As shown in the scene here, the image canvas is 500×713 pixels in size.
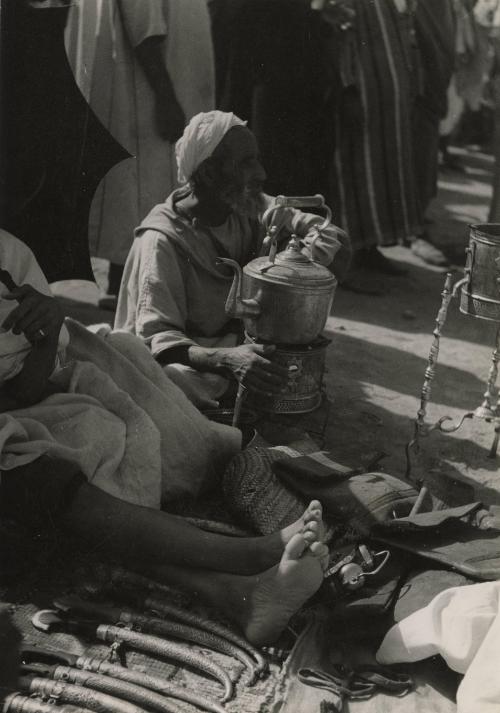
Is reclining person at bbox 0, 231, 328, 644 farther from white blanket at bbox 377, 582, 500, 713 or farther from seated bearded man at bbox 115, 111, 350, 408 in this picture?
seated bearded man at bbox 115, 111, 350, 408

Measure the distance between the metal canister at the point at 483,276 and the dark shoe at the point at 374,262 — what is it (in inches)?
158

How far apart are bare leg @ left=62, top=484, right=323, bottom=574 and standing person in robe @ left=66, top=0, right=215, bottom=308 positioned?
340 cm

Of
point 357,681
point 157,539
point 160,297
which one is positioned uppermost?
point 160,297

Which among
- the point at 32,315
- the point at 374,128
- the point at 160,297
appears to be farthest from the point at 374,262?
the point at 32,315

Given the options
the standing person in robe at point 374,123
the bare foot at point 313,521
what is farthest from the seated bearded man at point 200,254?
the standing person in robe at point 374,123

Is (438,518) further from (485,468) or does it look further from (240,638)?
(485,468)

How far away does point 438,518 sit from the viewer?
311 cm

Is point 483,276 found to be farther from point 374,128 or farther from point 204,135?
point 374,128

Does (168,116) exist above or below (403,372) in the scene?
above

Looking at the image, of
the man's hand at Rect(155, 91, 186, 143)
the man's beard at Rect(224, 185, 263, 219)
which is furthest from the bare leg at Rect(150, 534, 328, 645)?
the man's hand at Rect(155, 91, 186, 143)

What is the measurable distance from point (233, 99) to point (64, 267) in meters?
3.11

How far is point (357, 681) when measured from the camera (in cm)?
259

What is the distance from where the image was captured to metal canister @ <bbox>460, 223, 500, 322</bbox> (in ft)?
13.0

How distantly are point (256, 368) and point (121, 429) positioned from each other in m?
0.74
